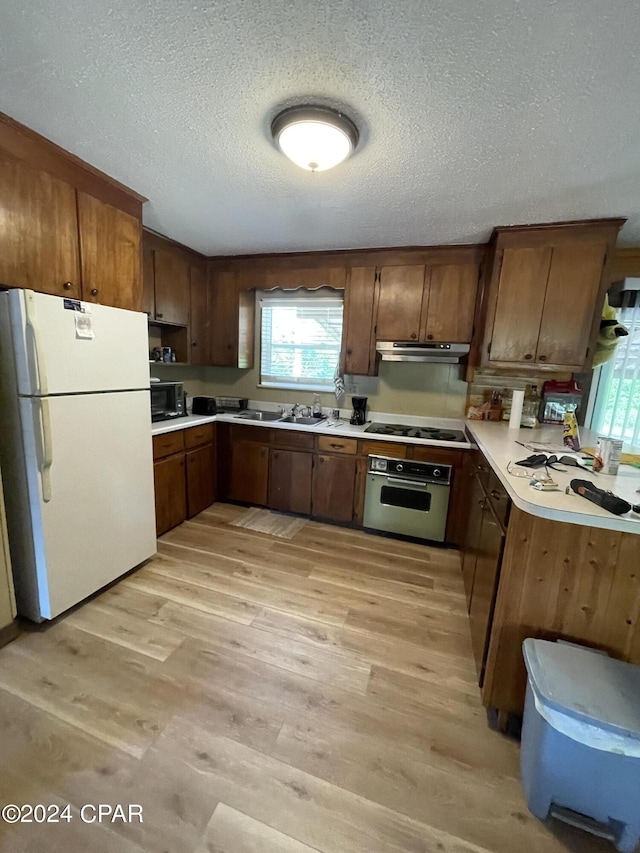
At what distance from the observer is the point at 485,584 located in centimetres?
158

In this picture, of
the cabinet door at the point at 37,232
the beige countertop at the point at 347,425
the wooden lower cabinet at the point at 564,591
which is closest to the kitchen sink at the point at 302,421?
the beige countertop at the point at 347,425

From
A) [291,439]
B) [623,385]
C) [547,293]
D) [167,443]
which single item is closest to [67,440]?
[167,443]

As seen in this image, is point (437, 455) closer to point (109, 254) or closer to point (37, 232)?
point (109, 254)

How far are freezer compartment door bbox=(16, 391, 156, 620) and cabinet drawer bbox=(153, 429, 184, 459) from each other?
0.31 m

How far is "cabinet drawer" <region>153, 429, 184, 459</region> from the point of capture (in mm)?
2607

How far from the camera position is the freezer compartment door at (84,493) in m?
1.70

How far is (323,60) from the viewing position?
3.73ft

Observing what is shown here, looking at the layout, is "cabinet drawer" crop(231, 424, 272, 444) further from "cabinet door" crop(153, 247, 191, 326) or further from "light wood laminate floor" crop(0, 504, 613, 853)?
"light wood laminate floor" crop(0, 504, 613, 853)

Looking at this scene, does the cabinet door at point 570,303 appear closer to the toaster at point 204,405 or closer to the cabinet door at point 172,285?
the toaster at point 204,405

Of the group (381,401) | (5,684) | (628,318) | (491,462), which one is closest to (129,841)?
(5,684)

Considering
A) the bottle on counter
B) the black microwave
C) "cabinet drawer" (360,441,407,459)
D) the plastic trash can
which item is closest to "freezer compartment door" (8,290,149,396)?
the black microwave

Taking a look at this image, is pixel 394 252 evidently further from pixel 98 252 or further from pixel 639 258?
pixel 98 252

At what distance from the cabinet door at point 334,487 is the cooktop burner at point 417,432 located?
37 cm

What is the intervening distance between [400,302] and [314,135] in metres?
1.69
